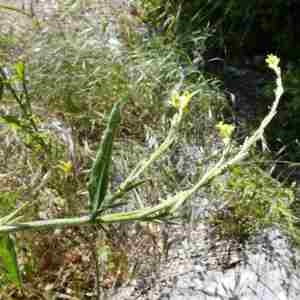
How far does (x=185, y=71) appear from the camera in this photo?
7.06ft

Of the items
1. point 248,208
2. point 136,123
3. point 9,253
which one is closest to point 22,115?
point 136,123

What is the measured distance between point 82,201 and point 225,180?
1.38ft

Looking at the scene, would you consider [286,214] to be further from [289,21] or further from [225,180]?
[289,21]

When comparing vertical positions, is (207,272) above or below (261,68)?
below

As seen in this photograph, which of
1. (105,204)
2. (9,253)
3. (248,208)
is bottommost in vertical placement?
(248,208)

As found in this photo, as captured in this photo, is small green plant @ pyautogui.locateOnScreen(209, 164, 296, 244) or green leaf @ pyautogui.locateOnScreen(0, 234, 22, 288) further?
small green plant @ pyautogui.locateOnScreen(209, 164, 296, 244)

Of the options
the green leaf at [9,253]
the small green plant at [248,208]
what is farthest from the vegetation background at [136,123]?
the green leaf at [9,253]

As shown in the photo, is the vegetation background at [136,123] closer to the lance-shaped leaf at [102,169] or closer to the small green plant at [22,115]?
the small green plant at [22,115]

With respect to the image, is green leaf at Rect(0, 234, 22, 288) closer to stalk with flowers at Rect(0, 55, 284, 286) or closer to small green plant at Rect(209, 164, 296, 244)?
stalk with flowers at Rect(0, 55, 284, 286)

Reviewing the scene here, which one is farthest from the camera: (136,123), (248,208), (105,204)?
(136,123)

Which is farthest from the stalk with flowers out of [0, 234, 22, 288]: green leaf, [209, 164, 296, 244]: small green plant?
[209, 164, 296, 244]: small green plant

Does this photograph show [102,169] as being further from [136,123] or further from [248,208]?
[136,123]

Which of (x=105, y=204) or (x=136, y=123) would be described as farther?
(x=136, y=123)

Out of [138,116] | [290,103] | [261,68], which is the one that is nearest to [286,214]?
[290,103]
